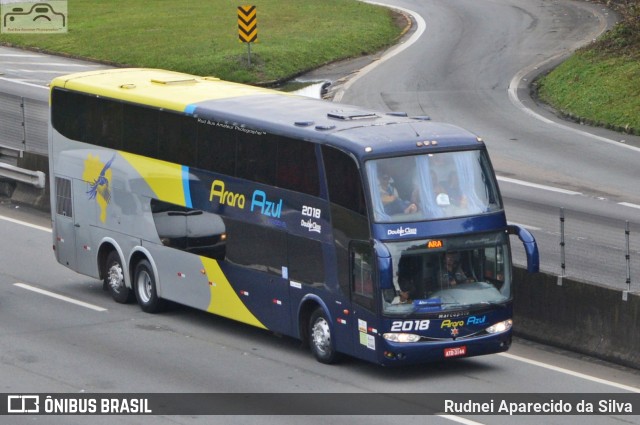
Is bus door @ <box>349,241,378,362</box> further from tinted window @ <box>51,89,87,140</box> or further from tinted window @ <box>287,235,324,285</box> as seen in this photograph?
tinted window @ <box>51,89,87,140</box>

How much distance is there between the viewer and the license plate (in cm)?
1742

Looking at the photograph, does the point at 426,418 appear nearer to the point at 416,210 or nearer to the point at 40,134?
the point at 416,210

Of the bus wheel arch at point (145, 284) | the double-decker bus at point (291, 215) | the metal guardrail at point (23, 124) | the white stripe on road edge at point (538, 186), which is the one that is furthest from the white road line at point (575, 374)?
the metal guardrail at point (23, 124)

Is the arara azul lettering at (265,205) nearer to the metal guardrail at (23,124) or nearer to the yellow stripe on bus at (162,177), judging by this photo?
the yellow stripe on bus at (162,177)

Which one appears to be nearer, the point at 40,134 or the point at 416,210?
the point at 416,210

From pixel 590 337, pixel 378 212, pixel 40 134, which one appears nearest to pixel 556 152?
pixel 40 134

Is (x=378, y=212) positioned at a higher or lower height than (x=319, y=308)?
higher

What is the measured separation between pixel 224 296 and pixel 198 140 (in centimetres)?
246

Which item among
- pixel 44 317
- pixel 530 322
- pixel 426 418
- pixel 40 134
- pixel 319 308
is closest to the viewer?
pixel 426 418

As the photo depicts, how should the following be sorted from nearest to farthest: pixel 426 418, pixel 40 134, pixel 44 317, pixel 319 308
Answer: pixel 426 418 → pixel 319 308 → pixel 44 317 → pixel 40 134

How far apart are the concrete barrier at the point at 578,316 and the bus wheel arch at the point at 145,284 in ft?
19.4

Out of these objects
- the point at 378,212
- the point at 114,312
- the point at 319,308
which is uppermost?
the point at 378,212

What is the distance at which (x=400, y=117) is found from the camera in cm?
1922

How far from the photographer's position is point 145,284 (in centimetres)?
2214
